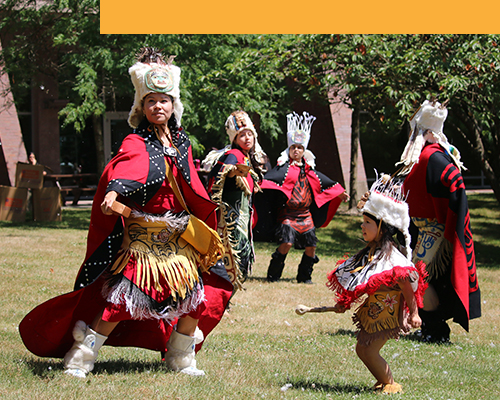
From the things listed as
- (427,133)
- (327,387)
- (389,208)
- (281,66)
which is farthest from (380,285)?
(281,66)

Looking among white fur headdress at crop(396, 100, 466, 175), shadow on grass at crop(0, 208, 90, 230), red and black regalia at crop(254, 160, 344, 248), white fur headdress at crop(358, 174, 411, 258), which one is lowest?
shadow on grass at crop(0, 208, 90, 230)

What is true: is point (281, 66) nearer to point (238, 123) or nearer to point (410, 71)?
point (410, 71)

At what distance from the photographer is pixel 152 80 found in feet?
13.2

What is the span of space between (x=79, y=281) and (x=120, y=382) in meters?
0.70

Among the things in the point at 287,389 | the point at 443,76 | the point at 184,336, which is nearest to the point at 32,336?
the point at 184,336

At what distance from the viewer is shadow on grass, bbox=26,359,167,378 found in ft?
13.1

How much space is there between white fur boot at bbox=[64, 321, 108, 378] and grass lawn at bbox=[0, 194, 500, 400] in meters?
0.08

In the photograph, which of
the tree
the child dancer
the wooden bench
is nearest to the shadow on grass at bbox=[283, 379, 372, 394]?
the child dancer

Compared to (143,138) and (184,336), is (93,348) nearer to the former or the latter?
(184,336)

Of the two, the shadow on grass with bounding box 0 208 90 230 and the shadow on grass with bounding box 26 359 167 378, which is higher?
the shadow on grass with bounding box 26 359 167 378

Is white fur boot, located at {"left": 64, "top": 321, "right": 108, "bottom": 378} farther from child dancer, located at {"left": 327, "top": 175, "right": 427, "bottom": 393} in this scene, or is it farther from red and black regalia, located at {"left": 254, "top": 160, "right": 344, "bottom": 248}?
red and black regalia, located at {"left": 254, "top": 160, "right": 344, "bottom": 248}

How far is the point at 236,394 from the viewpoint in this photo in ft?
12.3

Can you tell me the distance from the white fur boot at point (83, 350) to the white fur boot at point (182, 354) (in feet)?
1.58

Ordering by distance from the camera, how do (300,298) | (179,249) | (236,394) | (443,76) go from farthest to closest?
A: (443,76)
(300,298)
(179,249)
(236,394)
